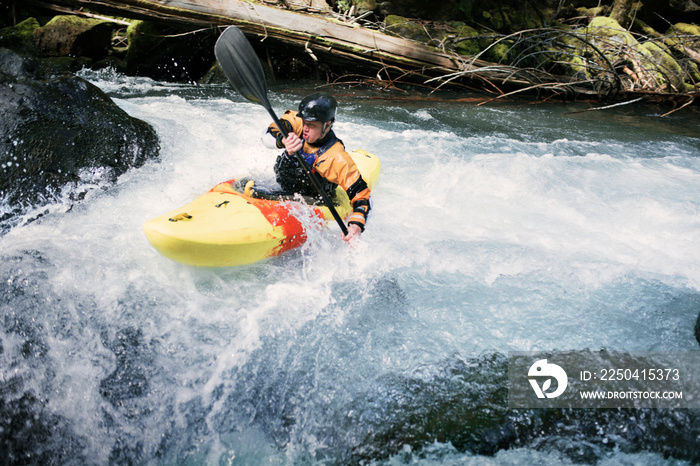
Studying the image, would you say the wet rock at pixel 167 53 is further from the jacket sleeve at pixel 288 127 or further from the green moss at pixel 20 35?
the jacket sleeve at pixel 288 127

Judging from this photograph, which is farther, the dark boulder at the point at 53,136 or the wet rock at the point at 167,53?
the wet rock at the point at 167,53

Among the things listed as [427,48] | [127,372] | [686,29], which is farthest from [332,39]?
[686,29]

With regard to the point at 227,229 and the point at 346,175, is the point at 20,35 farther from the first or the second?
the point at 346,175

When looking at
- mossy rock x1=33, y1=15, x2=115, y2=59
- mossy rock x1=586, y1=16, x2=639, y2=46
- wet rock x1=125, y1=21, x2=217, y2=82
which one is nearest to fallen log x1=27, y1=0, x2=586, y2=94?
mossy rock x1=33, y1=15, x2=115, y2=59

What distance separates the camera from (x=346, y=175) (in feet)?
8.77

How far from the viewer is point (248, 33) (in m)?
6.29

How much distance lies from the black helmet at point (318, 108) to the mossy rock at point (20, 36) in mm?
6042

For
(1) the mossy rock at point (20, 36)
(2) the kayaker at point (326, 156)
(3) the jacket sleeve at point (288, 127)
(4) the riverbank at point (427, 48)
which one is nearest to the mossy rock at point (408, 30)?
(4) the riverbank at point (427, 48)

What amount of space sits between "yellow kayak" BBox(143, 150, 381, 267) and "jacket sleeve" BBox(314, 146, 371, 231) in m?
0.24

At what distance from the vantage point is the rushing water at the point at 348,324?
1839 millimetres

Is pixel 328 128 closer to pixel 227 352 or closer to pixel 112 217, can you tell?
pixel 227 352

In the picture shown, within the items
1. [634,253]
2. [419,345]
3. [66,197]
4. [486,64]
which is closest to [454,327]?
[419,345]

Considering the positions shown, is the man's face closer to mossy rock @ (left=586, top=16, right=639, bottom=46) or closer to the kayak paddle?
the kayak paddle

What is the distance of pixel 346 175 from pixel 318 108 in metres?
0.41
